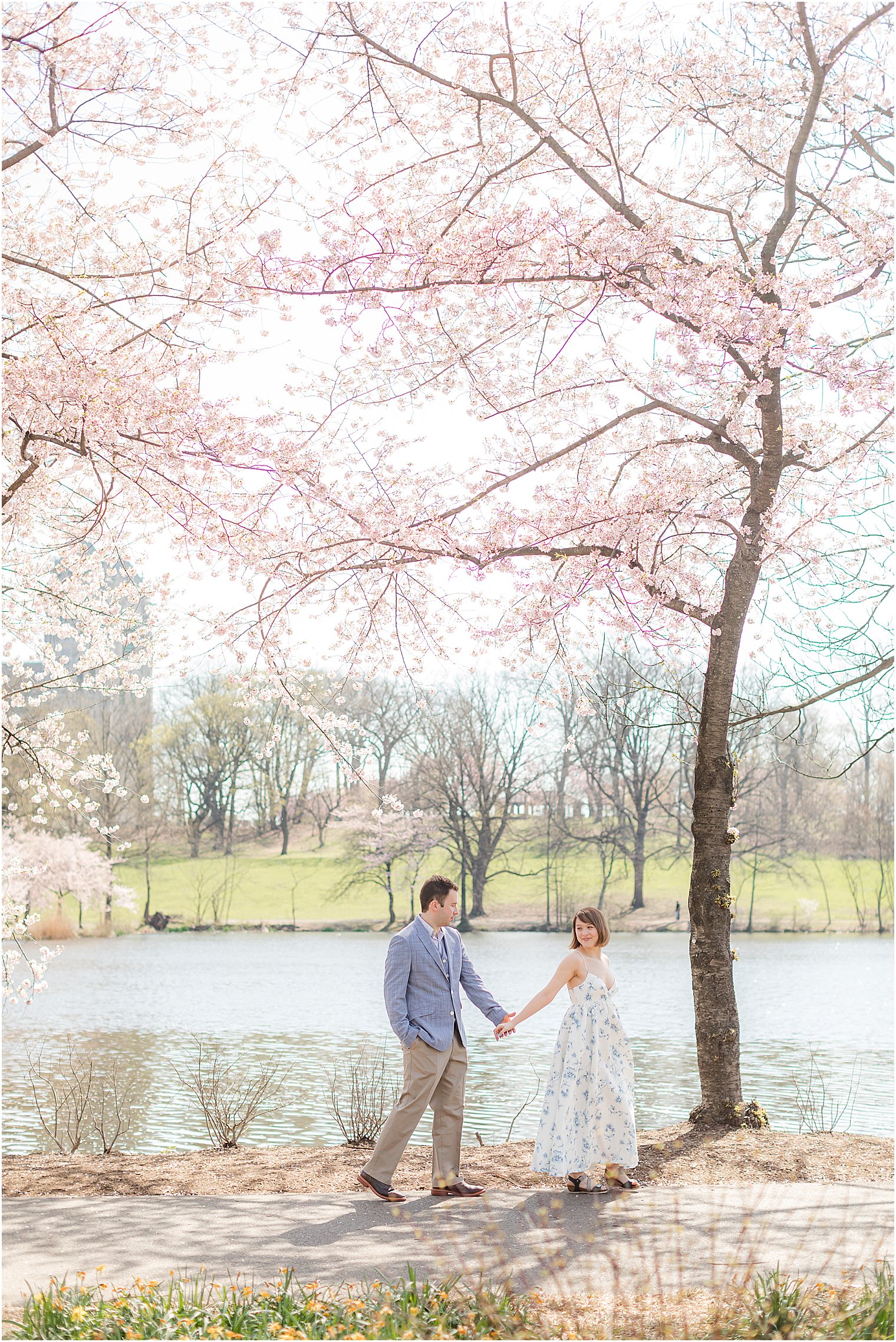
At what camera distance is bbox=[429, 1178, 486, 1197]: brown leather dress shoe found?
18.5ft

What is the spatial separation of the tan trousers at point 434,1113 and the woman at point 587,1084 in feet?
1.13

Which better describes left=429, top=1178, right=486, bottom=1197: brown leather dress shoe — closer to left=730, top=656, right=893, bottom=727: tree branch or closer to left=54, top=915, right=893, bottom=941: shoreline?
left=730, top=656, right=893, bottom=727: tree branch

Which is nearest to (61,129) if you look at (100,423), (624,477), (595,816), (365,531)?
(100,423)

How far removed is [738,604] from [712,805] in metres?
1.38

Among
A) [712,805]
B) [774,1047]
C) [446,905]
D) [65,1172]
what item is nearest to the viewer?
[446,905]

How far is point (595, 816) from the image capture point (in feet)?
133

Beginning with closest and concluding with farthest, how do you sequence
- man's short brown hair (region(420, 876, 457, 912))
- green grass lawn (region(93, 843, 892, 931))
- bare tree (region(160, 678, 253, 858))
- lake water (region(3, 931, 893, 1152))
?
man's short brown hair (region(420, 876, 457, 912))
lake water (region(3, 931, 893, 1152))
green grass lawn (region(93, 843, 892, 931))
bare tree (region(160, 678, 253, 858))

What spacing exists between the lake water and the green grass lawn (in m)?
5.30

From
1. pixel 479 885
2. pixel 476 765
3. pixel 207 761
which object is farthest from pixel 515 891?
pixel 207 761

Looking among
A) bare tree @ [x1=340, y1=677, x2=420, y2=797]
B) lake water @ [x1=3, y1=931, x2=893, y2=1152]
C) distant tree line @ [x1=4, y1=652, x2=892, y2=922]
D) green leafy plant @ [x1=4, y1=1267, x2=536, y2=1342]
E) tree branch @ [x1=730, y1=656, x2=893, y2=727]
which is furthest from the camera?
bare tree @ [x1=340, y1=677, x2=420, y2=797]

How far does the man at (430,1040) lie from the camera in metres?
5.66

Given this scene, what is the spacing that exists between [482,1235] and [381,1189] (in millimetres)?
1025

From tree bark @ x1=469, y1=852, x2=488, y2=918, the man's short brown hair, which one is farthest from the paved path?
tree bark @ x1=469, y1=852, x2=488, y2=918

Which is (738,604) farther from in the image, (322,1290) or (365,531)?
(322,1290)
